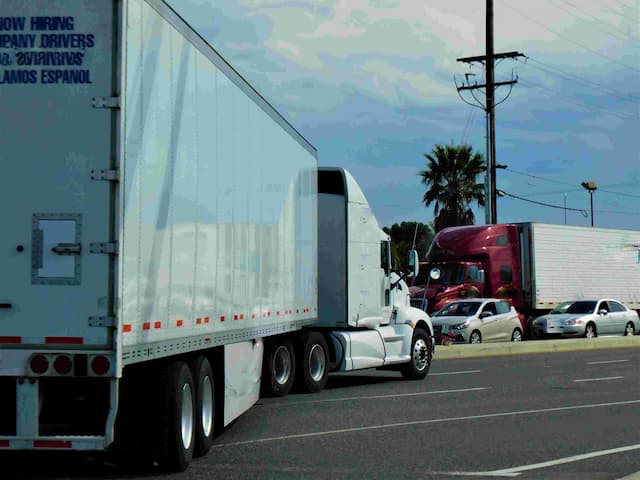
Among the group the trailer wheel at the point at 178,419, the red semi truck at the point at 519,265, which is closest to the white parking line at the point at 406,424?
the trailer wheel at the point at 178,419

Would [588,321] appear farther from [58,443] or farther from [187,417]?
[58,443]

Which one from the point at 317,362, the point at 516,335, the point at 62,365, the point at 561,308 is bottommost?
the point at 516,335

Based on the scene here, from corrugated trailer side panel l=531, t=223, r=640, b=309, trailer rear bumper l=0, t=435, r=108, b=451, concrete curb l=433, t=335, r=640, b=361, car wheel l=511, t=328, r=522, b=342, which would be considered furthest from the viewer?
corrugated trailer side panel l=531, t=223, r=640, b=309

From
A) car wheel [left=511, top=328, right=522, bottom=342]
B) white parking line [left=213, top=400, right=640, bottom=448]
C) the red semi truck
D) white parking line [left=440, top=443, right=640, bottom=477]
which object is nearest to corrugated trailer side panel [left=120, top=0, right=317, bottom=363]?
white parking line [left=213, top=400, right=640, bottom=448]

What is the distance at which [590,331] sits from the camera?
3556 centimetres

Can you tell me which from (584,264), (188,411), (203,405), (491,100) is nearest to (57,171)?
(188,411)

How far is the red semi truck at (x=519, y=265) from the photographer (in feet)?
117

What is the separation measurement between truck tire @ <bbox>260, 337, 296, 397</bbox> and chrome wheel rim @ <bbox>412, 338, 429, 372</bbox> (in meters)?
3.68

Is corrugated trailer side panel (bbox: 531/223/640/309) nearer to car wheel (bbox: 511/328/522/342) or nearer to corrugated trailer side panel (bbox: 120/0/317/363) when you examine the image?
car wheel (bbox: 511/328/522/342)

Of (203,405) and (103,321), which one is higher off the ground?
(103,321)

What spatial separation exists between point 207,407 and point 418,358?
9.58 meters

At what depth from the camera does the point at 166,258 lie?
30.2 ft

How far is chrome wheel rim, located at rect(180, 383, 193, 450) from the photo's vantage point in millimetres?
9539

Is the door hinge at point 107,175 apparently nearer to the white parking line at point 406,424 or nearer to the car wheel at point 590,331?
the white parking line at point 406,424
